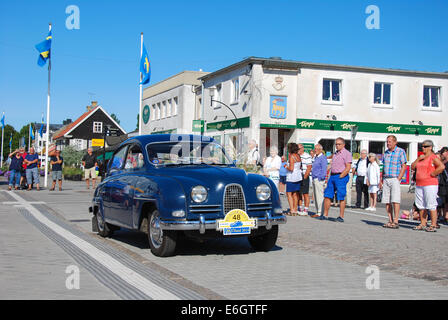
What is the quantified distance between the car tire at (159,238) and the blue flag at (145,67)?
20.0m

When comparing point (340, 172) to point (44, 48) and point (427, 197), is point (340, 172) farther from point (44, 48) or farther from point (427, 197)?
point (44, 48)

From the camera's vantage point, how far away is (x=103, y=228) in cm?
958

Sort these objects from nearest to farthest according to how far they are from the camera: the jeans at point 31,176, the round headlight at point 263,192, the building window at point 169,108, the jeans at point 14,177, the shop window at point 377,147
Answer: the round headlight at point 263,192 → the jeans at point 31,176 → the jeans at point 14,177 → the shop window at point 377,147 → the building window at point 169,108

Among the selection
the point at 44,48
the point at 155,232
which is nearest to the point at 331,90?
the point at 44,48

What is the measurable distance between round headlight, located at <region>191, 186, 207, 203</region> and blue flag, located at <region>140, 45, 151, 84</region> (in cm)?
2046

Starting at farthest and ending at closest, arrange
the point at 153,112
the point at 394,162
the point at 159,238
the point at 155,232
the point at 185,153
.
→ the point at 153,112
the point at 394,162
the point at 185,153
the point at 155,232
the point at 159,238

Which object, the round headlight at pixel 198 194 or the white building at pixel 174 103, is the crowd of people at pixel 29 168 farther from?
the white building at pixel 174 103

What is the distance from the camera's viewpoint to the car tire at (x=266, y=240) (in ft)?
26.2

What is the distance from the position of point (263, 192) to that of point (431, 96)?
106 ft

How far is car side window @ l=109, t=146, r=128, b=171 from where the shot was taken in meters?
9.31

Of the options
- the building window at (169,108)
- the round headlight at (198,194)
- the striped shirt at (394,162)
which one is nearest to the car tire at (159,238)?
the round headlight at (198,194)

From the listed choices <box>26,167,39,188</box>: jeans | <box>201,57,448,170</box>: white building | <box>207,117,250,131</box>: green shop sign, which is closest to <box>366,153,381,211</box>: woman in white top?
<box>26,167,39,188</box>: jeans
